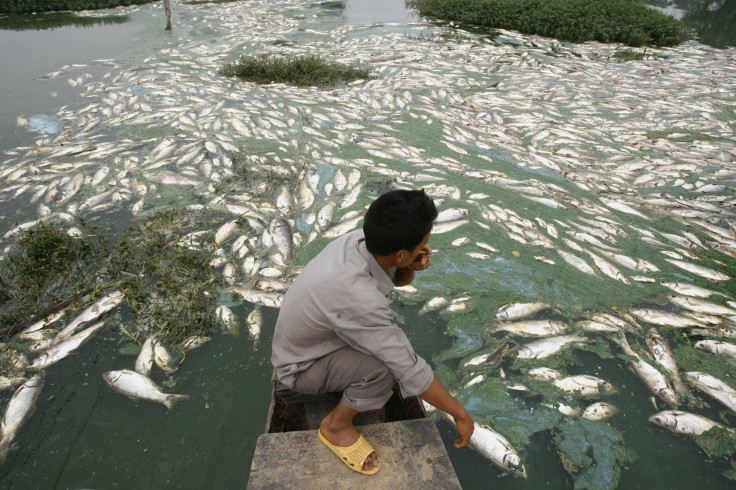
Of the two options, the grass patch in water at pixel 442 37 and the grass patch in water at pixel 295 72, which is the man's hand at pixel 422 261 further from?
the grass patch in water at pixel 442 37

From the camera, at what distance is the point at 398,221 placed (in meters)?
1.49

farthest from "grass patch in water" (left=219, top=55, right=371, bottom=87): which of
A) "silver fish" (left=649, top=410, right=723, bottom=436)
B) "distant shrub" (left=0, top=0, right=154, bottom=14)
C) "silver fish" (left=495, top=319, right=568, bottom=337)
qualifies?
"distant shrub" (left=0, top=0, right=154, bottom=14)

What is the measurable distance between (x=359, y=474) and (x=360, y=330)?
60 cm

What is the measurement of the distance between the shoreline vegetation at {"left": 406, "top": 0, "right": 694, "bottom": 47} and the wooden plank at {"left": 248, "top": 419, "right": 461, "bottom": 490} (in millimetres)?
11457

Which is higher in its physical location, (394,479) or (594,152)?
(594,152)

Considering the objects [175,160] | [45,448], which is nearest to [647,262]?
[45,448]

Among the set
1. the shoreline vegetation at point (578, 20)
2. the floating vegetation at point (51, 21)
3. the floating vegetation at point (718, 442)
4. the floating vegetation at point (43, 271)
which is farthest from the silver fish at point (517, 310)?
the floating vegetation at point (51, 21)

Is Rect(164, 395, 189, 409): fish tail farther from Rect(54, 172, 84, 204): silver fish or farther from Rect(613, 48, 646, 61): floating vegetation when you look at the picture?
Rect(613, 48, 646, 61): floating vegetation

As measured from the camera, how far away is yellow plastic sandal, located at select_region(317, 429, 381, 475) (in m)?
1.62

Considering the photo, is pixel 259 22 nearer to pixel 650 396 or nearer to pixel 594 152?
pixel 594 152

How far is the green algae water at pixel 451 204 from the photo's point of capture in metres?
2.12

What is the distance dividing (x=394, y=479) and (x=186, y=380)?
4.91ft

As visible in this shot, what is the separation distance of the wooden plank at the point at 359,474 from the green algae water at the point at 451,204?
0.50 meters

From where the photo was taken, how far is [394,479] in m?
1.61
